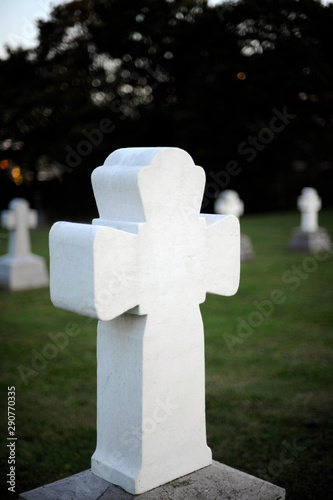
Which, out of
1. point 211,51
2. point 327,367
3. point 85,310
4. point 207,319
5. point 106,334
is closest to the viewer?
point 85,310

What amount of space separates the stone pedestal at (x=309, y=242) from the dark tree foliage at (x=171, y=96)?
299 inches

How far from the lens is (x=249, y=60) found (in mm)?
19125

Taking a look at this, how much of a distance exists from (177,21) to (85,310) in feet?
62.5

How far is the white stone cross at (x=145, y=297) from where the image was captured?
1896 millimetres

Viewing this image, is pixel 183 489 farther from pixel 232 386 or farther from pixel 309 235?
pixel 309 235

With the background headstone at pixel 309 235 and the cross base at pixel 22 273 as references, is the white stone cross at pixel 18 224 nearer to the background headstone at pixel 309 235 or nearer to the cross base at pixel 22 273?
the cross base at pixel 22 273

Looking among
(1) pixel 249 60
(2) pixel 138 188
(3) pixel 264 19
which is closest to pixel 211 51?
(1) pixel 249 60

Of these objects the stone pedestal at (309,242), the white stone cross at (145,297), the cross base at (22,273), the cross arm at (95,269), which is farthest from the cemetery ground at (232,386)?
the stone pedestal at (309,242)

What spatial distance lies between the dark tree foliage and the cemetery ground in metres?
12.6

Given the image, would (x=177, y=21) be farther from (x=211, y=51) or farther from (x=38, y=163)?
(x=38, y=163)

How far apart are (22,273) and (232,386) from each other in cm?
528

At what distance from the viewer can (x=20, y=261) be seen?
906 centimetres

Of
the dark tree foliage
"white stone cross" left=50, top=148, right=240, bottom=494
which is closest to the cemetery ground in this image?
"white stone cross" left=50, top=148, right=240, bottom=494

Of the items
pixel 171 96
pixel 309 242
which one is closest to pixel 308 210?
pixel 309 242
